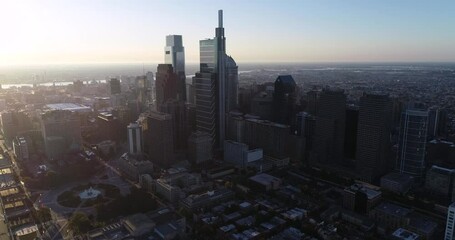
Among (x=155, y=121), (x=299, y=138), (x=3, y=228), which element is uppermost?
(x=155, y=121)

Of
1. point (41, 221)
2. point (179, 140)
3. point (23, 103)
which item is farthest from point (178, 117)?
point (23, 103)

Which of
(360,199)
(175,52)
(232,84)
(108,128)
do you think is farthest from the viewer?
(232,84)

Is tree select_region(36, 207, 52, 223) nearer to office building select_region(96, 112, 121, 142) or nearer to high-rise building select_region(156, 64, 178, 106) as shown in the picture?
office building select_region(96, 112, 121, 142)

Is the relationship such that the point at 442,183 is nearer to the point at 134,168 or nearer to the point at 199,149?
the point at 199,149

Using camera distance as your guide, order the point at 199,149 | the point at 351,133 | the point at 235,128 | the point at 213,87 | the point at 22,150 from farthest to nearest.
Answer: the point at 235,128, the point at 213,87, the point at 22,150, the point at 351,133, the point at 199,149

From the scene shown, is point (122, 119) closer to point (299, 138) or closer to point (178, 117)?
point (178, 117)

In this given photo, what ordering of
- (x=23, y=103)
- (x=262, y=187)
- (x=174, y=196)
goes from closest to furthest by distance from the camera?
(x=174, y=196) → (x=262, y=187) → (x=23, y=103)

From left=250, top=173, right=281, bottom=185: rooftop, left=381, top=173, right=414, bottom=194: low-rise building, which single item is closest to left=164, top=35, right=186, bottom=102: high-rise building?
left=250, top=173, right=281, bottom=185: rooftop

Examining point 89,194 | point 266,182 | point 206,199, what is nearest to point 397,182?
point 266,182
